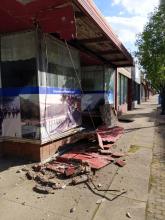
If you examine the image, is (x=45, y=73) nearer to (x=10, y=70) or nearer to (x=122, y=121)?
(x=10, y=70)

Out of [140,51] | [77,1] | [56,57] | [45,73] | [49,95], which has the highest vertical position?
[140,51]

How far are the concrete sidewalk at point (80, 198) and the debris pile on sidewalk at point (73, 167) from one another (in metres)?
0.16

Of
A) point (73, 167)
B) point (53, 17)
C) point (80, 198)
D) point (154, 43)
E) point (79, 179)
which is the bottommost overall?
point (80, 198)

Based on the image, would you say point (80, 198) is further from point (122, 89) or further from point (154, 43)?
point (122, 89)

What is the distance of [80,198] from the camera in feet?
15.2

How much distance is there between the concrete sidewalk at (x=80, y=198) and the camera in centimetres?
409

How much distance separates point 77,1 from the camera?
483cm

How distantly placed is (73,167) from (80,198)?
124 centimetres

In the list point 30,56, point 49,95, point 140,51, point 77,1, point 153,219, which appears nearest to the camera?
point 153,219

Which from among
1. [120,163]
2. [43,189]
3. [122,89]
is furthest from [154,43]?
[43,189]

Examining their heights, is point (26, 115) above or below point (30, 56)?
below

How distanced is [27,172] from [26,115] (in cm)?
147

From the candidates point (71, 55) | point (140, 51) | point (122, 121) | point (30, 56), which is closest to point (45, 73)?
point (30, 56)

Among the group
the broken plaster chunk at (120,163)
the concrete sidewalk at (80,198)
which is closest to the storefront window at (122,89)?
the broken plaster chunk at (120,163)
